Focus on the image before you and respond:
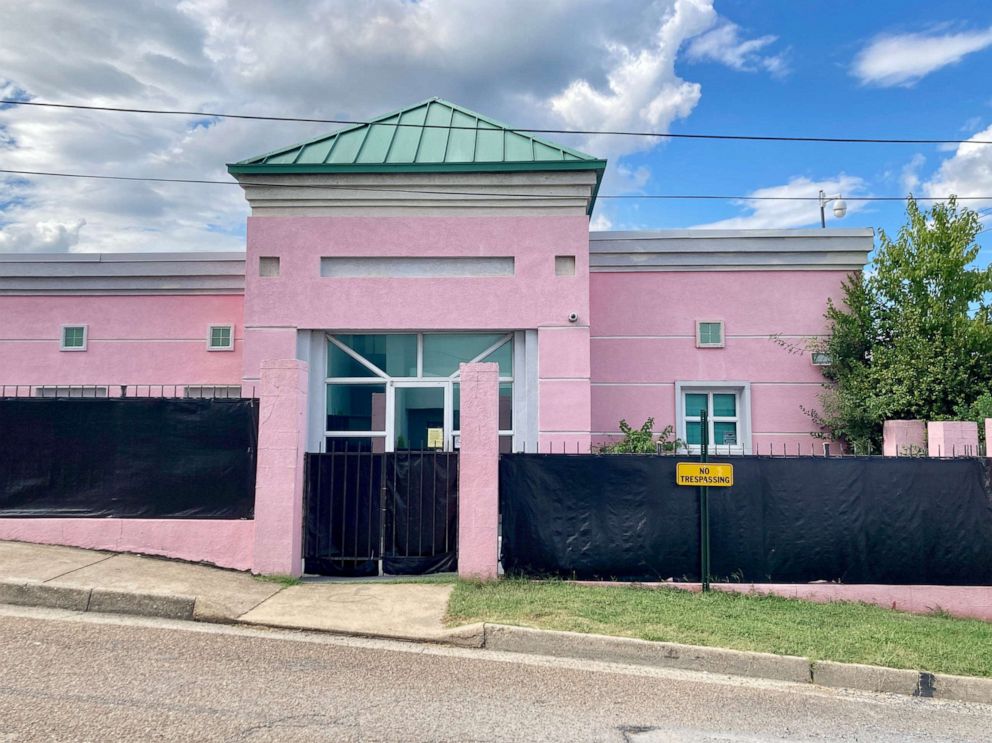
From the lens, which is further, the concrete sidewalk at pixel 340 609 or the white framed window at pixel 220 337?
the white framed window at pixel 220 337

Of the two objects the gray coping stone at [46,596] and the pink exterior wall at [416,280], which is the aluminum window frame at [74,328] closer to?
the pink exterior wall at [416,280]

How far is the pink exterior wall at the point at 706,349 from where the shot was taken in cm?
1459

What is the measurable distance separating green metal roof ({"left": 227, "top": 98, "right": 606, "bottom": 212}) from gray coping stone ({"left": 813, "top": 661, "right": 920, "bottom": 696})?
8318mm

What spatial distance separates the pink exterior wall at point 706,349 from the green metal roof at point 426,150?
7.41 feet

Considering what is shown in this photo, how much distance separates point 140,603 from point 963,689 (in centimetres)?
746

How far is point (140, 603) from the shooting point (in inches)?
297

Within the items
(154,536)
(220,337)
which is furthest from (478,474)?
(220,337)

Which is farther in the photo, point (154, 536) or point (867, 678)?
point (154, 536)

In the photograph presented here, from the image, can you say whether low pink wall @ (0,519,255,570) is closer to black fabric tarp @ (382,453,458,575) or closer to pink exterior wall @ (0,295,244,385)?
black fabric tarp @ (382,453,458,575)

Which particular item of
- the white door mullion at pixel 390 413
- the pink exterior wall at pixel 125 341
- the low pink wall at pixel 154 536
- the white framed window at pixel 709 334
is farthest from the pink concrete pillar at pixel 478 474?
the pink exterior wall at pixel 125 341

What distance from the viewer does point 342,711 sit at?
5.28 m

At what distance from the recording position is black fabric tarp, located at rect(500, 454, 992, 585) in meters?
9.01

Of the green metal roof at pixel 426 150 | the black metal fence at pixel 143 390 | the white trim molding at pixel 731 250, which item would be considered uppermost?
the green metal roof at pixel 426 150

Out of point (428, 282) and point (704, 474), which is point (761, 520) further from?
point (428, 282)
